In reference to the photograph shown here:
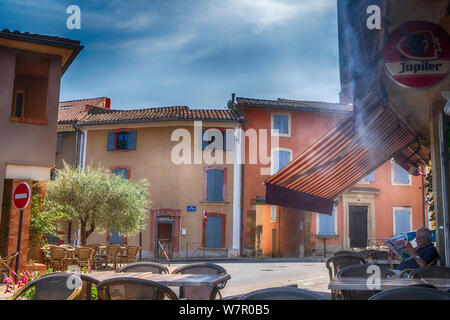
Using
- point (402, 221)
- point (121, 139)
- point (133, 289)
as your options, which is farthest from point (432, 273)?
point (402, 221)

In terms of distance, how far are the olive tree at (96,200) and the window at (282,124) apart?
1229cm

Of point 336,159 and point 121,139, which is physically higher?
point 121,139

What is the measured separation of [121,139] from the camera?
30344 mm

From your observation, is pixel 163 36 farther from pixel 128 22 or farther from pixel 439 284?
pixel 439 284

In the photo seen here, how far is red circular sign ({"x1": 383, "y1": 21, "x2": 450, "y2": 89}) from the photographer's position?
5340 millimetres

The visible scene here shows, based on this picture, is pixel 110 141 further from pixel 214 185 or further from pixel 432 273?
pixel 432 273

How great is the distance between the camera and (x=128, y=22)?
268 inches

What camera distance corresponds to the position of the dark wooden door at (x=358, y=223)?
30328 millimetres

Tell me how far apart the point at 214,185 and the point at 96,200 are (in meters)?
10.6

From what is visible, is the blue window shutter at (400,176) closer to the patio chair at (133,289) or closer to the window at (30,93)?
the window at (30,93)

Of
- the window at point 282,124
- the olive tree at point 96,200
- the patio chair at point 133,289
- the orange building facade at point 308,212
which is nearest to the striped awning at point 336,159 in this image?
the patio chair at point 133,289

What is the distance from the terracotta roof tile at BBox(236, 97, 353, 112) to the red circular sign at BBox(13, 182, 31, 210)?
20975 millimetres

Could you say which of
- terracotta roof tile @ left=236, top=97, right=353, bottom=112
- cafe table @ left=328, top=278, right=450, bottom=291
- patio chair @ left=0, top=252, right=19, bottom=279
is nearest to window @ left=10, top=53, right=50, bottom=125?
patio chair @ left=0, top=252, right=19, bottom=279
